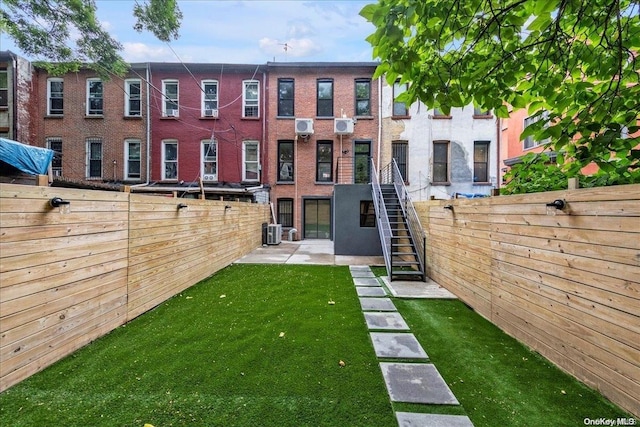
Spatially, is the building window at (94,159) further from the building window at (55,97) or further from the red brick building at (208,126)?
the red brick building at (208,126)

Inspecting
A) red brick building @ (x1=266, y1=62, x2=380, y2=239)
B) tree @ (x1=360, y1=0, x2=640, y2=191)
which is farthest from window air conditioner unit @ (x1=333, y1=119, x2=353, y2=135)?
tree @ (x1=360, y1=0, x2=640, y2=191)

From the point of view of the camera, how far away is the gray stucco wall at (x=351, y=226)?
372 inches

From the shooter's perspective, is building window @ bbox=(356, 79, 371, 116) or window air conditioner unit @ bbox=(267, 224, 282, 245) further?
building window @ bbox=(356, 79, 371, 116)

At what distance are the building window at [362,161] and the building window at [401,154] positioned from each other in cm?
118

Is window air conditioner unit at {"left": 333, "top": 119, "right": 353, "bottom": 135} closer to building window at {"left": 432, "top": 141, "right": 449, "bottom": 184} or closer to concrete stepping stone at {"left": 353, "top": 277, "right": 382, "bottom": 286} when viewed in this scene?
building window at {"left": 432, "top": 141, "right": 449, "bottom": 184}

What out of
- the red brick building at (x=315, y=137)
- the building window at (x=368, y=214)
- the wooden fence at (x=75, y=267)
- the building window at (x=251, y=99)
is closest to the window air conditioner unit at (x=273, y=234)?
the red brick building at (x=315, y=137)

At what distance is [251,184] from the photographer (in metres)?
13.5

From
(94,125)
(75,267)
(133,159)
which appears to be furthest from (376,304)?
(94,125)

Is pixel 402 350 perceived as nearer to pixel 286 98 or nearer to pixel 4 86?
pixel 286 98

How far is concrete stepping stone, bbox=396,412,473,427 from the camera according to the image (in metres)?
2.09

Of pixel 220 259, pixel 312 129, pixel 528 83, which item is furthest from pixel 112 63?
pixel 528 83

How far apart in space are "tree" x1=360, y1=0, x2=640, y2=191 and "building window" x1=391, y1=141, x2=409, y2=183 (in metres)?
10.7

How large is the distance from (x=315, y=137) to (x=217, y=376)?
12.1m

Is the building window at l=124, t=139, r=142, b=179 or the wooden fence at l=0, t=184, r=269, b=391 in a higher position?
the building window at l=124, t=139, r=142, b=179
